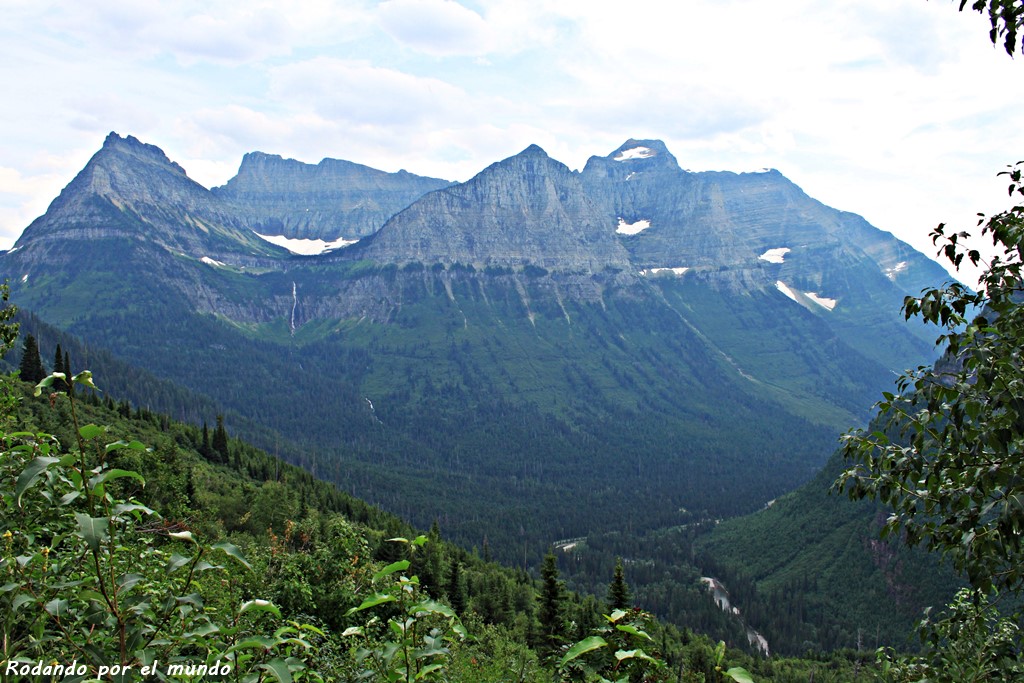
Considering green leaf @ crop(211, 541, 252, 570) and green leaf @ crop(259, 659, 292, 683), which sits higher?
green leaf @ crop(211, 541, 252, 570)

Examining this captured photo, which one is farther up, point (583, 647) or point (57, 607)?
point (57, 607)

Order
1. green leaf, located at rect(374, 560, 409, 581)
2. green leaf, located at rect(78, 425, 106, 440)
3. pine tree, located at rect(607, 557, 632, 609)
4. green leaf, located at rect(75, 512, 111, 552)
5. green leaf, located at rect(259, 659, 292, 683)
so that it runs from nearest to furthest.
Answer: green leaf, located at rect(75, 512, 111, 552) → green leaf, located at rect(259, 659, 292, 683) → green leaf, located at rect(78, 425, 106, 440) → green leaf, located at rect(374, 560, 409, 581) → pine tree, located at rect(607, 557, 632, 609)

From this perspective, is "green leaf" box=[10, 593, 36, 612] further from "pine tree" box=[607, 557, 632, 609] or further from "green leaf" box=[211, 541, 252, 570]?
"pine tree" box=[607, 557, 632, 609]

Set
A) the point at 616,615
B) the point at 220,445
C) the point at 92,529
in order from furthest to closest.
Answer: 1. the point at 220,445
2. the point at 616,615
3. the point at 92,529

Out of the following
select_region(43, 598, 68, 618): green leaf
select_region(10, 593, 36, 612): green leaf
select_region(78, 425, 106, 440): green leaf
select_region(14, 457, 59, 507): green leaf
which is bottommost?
select_region(43, 598, 68, 618): green leaf

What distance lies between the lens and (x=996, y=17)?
803 centimetres

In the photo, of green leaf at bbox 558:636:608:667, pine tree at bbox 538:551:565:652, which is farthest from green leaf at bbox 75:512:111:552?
pine tree at bbox 538:551:565:652

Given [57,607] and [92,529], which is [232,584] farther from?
[92,529]

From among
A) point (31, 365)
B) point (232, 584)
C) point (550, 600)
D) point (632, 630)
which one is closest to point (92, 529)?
point (632, 630)

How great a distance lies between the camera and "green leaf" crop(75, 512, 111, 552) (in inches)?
168

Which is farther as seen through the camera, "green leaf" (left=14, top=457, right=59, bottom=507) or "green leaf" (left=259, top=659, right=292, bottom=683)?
"green leaf" (left=259, top=659, right=292, bottom=683)

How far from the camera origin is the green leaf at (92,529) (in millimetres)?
4266

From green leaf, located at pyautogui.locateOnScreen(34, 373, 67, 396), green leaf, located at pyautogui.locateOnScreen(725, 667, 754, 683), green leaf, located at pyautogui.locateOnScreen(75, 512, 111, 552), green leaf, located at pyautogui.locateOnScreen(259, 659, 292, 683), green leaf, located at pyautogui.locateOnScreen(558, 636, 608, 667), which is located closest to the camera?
green leaf, located at pyautogui.locateOnScreen(75, 512, 111, 552)

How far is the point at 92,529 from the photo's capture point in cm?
438
